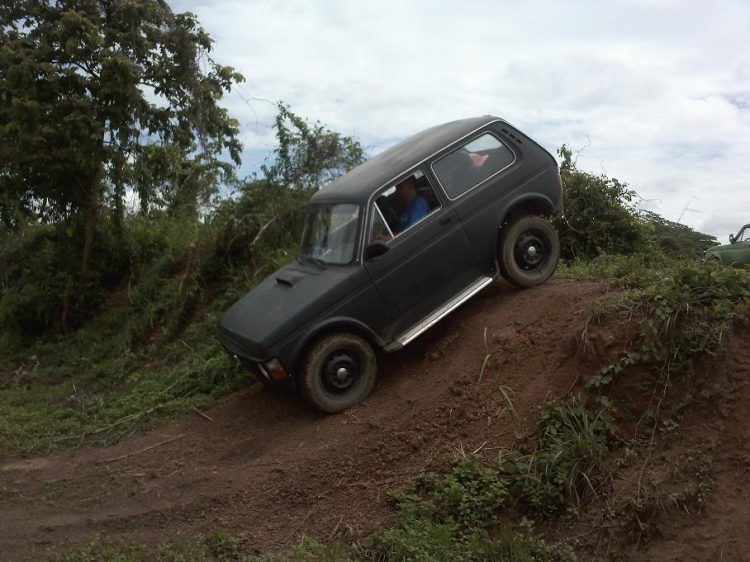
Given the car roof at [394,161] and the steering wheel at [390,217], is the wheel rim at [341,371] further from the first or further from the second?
the car roof at [394,161]

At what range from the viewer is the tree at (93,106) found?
10.8 metres

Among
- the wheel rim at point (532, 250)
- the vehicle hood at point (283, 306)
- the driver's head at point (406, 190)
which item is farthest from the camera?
the wheel rim at point (532, 250)

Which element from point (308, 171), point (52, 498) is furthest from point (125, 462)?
point (308, 171)

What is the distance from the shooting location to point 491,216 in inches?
→ 288

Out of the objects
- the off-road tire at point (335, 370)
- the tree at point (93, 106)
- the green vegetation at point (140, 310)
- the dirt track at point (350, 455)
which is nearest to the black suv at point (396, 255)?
the off-road tire at point (335, 370)

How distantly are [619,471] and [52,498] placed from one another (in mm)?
4604

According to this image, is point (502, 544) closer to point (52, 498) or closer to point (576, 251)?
point (52, 498)

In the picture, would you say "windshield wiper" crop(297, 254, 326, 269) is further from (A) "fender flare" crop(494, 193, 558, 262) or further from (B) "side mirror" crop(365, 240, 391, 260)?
(A) "fender flare" crop(494, 193, 558, 262)

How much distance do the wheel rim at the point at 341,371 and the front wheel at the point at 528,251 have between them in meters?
1.86

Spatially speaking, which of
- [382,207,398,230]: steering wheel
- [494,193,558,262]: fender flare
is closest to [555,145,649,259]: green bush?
[494,193,558,262]: fender flare

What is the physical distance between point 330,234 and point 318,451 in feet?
7.36

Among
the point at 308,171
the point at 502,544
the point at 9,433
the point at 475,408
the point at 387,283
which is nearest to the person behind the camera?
the point at 502,544

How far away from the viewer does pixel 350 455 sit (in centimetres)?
602

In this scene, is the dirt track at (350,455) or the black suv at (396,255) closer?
the dirt track at (350,455)
